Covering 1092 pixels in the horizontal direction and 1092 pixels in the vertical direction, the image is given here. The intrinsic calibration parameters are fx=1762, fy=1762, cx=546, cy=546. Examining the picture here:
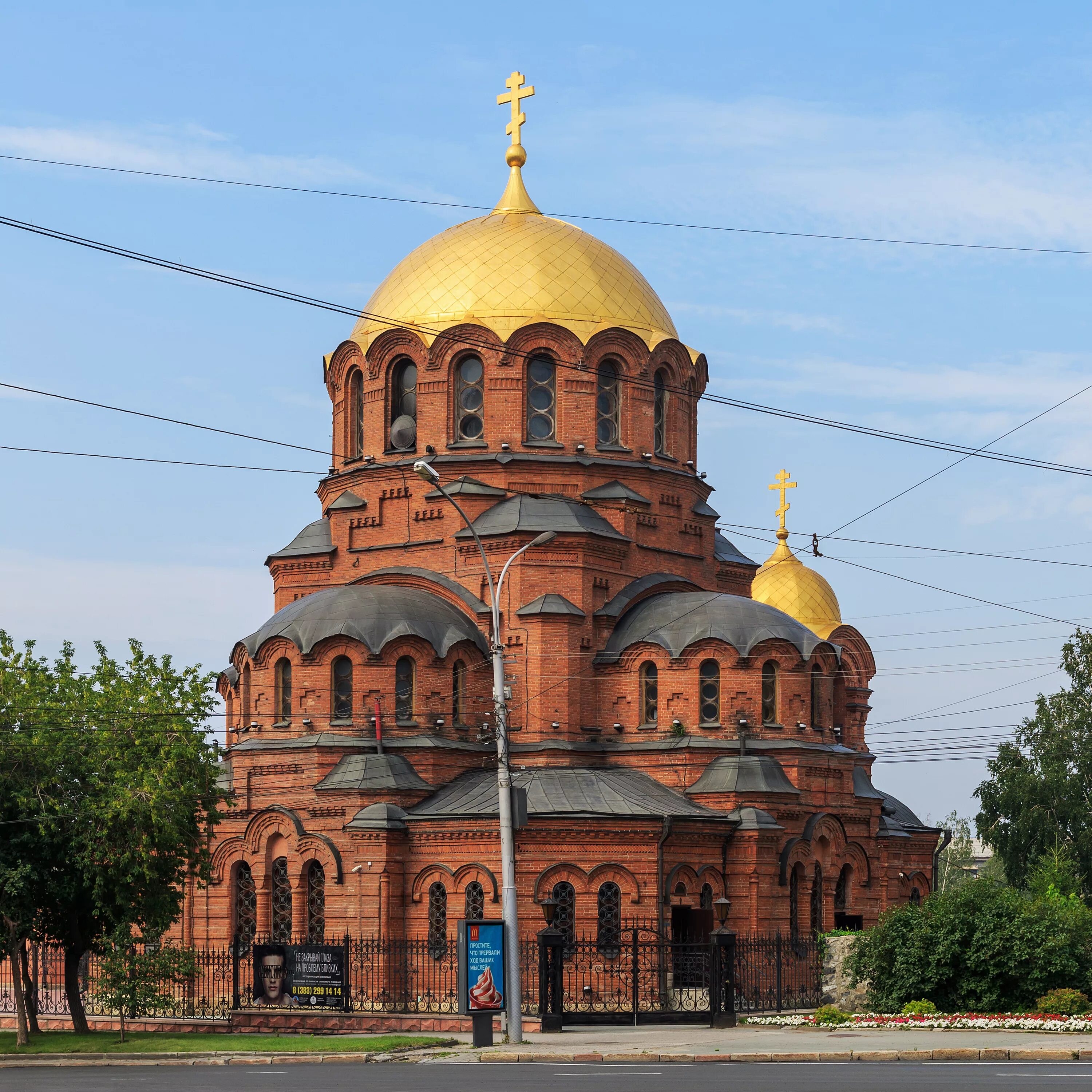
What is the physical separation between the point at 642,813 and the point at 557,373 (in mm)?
9284

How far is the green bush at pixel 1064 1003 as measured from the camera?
77.6 feet

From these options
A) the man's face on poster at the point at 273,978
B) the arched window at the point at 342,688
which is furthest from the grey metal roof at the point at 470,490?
the man's face on poster at the point at 273,978

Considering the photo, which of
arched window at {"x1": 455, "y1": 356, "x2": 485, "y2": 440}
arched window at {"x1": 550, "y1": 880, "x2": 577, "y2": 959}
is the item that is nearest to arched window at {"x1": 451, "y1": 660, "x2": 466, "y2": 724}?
arched window at {"x1": 550, "y1": 880, "x2": 577, "y2": 959}

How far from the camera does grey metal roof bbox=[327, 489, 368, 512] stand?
3472 cm

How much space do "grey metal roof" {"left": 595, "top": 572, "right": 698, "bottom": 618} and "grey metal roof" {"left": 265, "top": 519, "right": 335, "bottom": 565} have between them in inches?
231

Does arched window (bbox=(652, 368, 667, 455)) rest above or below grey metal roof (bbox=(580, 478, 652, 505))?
above

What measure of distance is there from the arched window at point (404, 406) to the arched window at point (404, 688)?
17.0 ft

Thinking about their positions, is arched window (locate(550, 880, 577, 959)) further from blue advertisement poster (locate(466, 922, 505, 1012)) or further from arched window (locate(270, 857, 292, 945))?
blue advertisement poster (locate(466, 922, 505, 1012))

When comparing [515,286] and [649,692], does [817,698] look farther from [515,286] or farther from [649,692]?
[515,286]

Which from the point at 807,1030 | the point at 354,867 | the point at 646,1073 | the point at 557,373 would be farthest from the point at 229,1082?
the point at 557,373

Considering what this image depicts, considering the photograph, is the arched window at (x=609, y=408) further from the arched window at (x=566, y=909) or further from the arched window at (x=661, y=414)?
→ the arched window at (x=566, y=909)

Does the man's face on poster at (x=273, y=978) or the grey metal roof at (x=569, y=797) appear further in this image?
the grey metal roof at (x=569, y=797)

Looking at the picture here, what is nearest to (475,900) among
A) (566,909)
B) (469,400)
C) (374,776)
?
(566,909)

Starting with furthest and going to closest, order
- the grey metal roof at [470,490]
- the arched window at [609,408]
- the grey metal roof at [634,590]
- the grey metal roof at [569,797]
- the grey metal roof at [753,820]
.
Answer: the arched window at [609,408]
the grey metal roof at [470,490]
the grey metal roof at [634,590]
the grey metal roof at [753,820]
the grey metal roof at [569,797]
